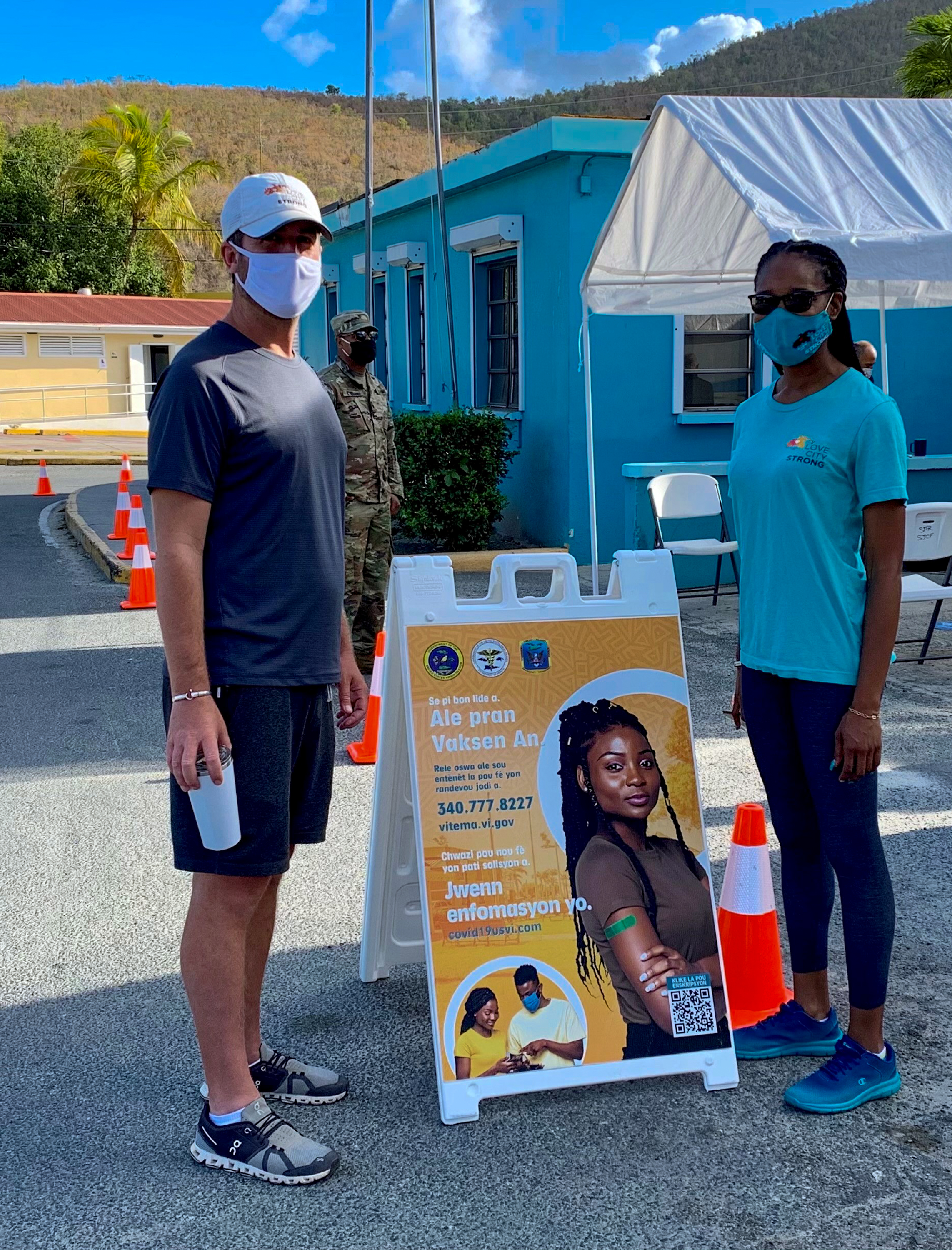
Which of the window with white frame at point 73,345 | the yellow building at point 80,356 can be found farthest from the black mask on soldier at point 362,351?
the window with white frame at point 73,345

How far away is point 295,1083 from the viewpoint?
3.08 metres

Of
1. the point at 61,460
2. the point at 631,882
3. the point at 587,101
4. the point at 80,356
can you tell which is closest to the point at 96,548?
the point at 631,882

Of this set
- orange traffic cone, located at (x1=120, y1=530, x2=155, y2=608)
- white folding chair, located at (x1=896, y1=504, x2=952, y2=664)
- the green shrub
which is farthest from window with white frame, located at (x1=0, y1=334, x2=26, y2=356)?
white folding chair, located at (x1=896, y1=504, x2=952, y2=664)

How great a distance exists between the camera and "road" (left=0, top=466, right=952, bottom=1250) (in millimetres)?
2586

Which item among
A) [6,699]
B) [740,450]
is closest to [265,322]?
[740,450]

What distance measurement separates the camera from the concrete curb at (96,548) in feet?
36.9

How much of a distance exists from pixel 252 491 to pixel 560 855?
4.05ft

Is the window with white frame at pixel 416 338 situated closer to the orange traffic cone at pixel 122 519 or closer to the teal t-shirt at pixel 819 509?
the orange traffic cone at pixel 122 519

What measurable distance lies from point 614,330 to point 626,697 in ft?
28.5

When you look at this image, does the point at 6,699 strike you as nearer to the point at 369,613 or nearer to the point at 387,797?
the point at 369,613

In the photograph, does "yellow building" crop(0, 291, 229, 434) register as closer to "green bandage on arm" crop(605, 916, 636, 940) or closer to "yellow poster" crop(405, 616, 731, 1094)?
"yellow poster" crop(405, 616, 731, 1094)

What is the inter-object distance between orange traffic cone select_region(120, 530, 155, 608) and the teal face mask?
24.8 ft

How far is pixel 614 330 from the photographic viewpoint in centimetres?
1134

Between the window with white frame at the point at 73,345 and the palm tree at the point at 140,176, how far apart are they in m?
6.64
